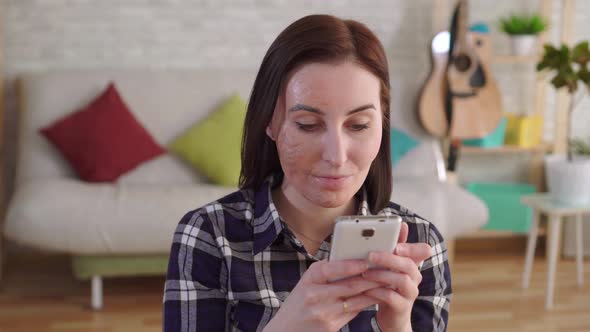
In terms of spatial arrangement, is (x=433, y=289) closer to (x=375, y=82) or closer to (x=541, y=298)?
(x=375, y=82)

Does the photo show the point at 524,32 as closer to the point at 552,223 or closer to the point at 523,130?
the point at 523,130

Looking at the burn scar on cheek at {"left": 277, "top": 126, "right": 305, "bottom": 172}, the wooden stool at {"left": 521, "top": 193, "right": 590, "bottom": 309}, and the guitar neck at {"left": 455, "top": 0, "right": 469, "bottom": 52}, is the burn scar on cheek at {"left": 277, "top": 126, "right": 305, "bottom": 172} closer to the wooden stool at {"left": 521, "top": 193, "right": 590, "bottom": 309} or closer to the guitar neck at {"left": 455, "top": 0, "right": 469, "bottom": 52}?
the wooden stool at {"left": 521, "top": 193, "right": 590, "bottom": 309}

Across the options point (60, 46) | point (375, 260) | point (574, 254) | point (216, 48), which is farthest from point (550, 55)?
point (375, 260)

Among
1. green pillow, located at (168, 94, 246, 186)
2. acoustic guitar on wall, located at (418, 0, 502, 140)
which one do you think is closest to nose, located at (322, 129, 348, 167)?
green pillow, located at (168, 94, 246, 186)

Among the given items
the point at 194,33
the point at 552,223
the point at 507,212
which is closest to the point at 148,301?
the point at 194,33

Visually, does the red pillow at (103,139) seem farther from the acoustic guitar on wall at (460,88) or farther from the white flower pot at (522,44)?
the white flower pot at (522,44)

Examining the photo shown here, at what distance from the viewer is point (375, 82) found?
110 centimetres

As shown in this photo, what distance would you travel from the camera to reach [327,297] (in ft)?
3.18

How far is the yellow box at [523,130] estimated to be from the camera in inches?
154

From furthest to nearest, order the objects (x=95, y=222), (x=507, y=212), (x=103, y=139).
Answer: (x=507, y=212)
(x=103, y=139)
(x=95, y=222)

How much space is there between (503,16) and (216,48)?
156 cm

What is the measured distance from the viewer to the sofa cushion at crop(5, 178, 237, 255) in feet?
9.62

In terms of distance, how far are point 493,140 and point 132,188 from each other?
1.87m

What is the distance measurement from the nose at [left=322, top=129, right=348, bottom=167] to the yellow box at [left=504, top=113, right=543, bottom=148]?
120 inches
